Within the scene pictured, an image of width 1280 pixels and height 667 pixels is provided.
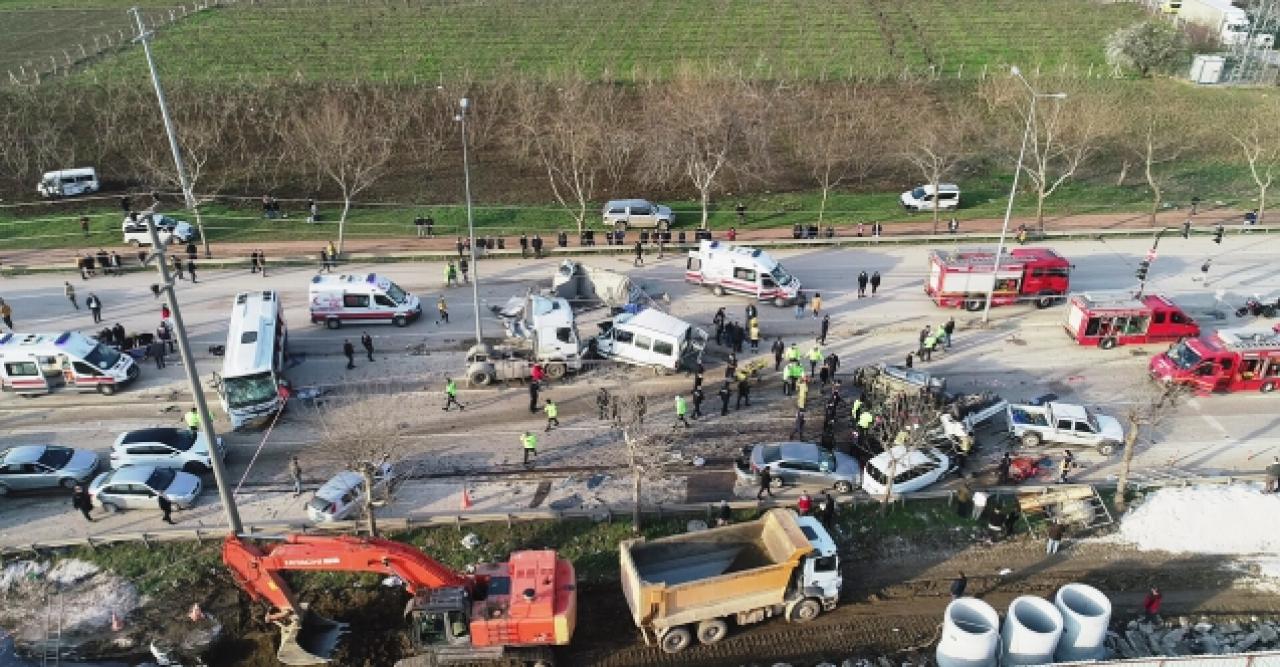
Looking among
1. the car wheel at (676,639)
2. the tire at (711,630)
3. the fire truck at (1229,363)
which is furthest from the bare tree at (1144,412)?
the car wheel at (676,639)

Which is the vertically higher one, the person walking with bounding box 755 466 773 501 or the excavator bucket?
the person walking with bounding box 755 466 773 501

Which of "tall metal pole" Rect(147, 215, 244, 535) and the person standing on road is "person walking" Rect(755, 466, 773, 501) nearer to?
the person standing on road

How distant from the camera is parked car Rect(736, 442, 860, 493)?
2677 centimetres

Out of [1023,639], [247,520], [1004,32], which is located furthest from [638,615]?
[1004,32]

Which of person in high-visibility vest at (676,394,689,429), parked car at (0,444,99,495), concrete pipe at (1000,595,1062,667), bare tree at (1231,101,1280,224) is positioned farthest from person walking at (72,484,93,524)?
bare tree at (1231,101,1280,224)

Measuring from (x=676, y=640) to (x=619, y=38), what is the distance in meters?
59.5

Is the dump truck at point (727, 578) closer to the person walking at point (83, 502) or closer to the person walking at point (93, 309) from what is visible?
the person walking at point (83, 502)

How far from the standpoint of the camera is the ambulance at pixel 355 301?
35.9 metres

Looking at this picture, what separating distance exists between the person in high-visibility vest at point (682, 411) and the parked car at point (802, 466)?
2.83m

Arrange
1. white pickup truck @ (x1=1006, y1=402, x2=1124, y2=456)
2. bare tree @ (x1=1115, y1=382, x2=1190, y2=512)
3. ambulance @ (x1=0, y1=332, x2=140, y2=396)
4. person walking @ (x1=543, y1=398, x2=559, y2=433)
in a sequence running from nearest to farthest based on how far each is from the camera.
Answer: bare tree @ (x1=1115, y1=382, x2=1190, y2=512)
white pickup truck @ (x1=1006, y1=402, x2=1124, y2=456)
person walking @ (x1=543, y1=398, x2=559, y2=433)
ambulance @ (x1=0, y1=332, x2=140, y2=396)

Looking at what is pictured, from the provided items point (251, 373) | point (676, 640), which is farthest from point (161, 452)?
point (676, 640)

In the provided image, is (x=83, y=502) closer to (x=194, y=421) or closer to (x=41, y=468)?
(x=41, y=468)

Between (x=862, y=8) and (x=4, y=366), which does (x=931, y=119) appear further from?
(x=4, y=366)

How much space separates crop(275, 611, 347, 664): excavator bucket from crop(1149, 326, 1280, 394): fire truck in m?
26.6
